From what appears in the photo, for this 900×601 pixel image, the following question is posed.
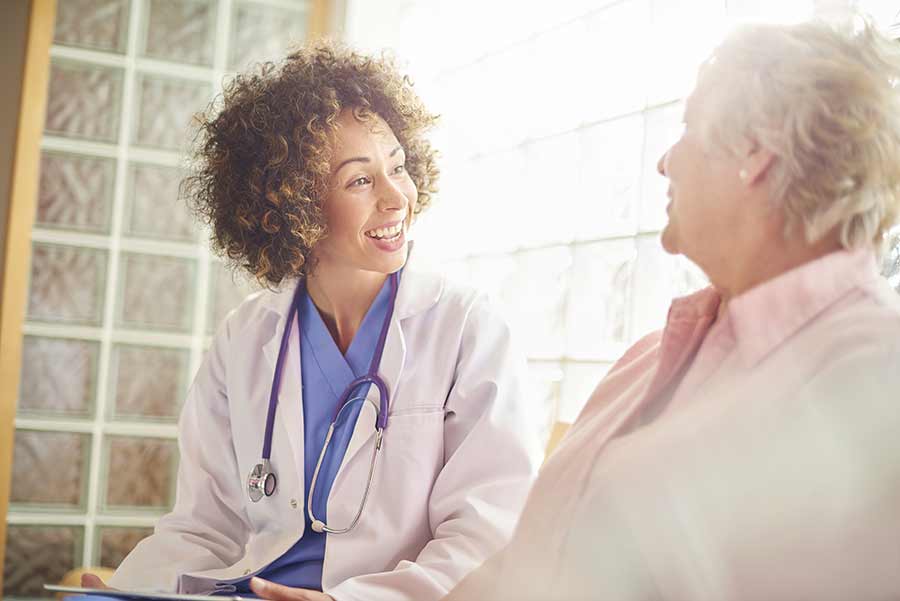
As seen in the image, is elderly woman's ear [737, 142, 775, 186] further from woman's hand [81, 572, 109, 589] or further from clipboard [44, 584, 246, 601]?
woman's hand [81, 572, 109, 589]

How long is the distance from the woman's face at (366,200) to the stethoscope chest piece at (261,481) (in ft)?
1.45


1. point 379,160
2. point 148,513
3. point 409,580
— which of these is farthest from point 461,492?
point 148,513

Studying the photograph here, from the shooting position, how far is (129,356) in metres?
3.61

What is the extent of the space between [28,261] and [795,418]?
10.1ft

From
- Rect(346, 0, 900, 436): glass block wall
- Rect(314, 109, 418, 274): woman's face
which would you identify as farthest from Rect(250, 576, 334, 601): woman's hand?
Rect(346, 0, 900, 436): glass block wall

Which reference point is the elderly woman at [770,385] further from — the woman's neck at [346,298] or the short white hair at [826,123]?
the woman's neck at [346,298]

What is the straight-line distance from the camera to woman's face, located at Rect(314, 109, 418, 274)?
201 cm

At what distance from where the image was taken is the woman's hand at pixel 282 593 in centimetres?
168

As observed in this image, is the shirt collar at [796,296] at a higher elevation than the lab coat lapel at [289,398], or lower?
higher

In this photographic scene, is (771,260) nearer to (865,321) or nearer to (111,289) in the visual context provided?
(865,321)

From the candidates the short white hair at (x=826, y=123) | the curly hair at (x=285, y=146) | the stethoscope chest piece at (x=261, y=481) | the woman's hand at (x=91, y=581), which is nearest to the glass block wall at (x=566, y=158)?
the curly hair at (x=285, y=146)

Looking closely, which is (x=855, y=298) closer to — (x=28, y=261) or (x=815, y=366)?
(x=815, y=366)

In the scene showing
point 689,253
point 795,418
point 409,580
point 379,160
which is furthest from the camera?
point 379,160

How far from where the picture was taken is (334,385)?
6.52 ft
